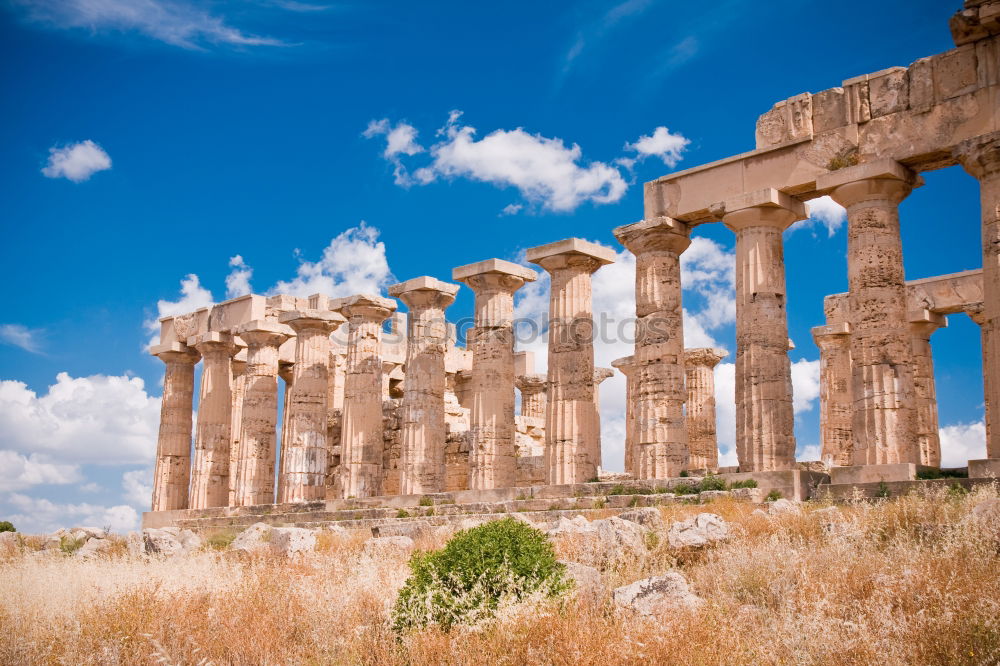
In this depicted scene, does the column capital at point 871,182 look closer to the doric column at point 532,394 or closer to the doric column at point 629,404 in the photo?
the doric column at point 629,404

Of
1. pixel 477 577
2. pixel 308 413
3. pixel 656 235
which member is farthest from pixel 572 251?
pixel 477 577

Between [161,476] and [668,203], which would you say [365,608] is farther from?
[161,476]

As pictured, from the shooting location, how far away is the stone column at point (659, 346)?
20547 millimetres

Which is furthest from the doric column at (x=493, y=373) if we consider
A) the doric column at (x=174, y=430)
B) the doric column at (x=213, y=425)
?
the doric column at (x=174, y=430)

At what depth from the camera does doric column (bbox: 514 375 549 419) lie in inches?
1262

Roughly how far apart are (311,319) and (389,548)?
47.7ft

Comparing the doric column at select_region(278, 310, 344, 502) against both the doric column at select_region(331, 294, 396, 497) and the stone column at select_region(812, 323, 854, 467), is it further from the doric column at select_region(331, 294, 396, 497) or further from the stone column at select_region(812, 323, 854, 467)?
the stone column at select_region(812, 323, 854, 467)

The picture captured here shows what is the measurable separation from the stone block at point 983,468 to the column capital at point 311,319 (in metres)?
17.2

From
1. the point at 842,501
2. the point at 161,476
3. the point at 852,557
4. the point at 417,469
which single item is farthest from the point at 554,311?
the point at 161,476

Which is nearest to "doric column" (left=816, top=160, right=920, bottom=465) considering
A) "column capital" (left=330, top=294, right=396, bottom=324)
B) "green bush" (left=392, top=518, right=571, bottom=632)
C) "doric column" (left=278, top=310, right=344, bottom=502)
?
"green bush" (left=392, top=518, right=571, bottom=632)

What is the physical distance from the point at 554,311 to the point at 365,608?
543 inches

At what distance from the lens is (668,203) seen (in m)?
21.4

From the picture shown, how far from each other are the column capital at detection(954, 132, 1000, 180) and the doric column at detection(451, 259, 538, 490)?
1048 cm

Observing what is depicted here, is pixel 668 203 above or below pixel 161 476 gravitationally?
above
